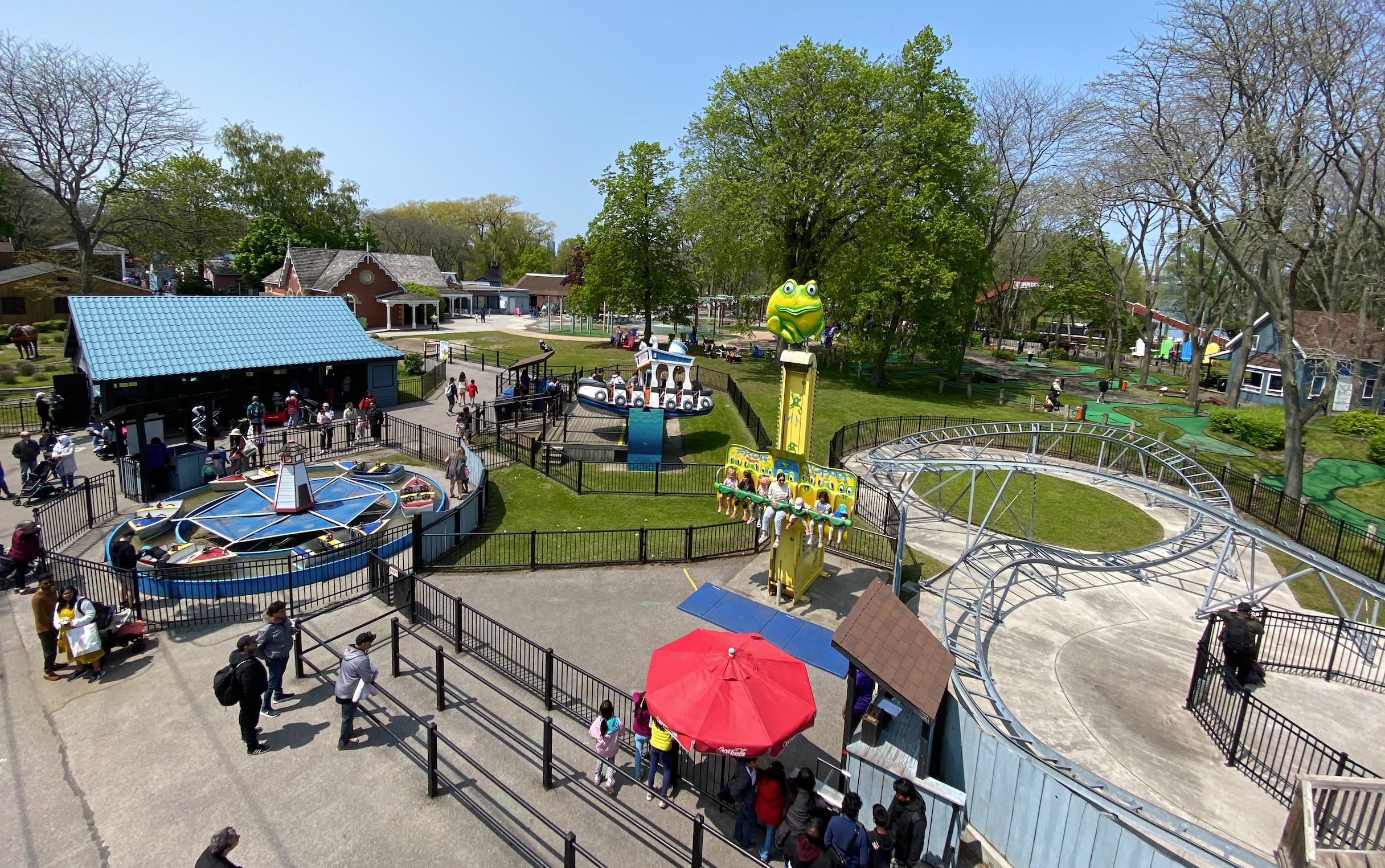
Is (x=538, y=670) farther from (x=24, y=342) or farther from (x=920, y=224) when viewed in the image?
(x=24, y=342)

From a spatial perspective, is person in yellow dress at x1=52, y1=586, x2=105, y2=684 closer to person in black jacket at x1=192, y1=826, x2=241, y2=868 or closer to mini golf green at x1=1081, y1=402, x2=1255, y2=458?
person in black jacket at x1=192, y1=826, x2=241, y2=868

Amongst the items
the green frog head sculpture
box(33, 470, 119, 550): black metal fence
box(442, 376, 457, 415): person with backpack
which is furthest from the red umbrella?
box(442, 376, 457, 415): person with backpack

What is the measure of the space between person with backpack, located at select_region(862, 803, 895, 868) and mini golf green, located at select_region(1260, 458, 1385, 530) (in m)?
24.0

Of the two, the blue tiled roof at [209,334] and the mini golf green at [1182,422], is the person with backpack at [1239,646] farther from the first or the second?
the blue tiled roof at [209,334]

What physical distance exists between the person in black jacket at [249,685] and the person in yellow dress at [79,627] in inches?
140

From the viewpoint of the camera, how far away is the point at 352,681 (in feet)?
31.6

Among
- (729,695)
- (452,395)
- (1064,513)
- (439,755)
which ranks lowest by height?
(439,755)

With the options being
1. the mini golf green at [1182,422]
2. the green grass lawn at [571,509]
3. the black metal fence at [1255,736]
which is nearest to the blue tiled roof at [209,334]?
the green grass lawn at [571,509]

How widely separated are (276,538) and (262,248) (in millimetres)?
65862

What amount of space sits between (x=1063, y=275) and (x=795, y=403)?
6626 centimetres

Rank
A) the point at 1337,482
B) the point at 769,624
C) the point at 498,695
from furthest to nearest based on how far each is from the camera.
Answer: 1. the point at 1337,482
2. the point at 769,624
3. the point at 498,695

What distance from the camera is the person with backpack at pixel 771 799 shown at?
8211mm

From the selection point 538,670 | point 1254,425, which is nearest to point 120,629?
point 538,670

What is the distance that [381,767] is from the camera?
949cm
